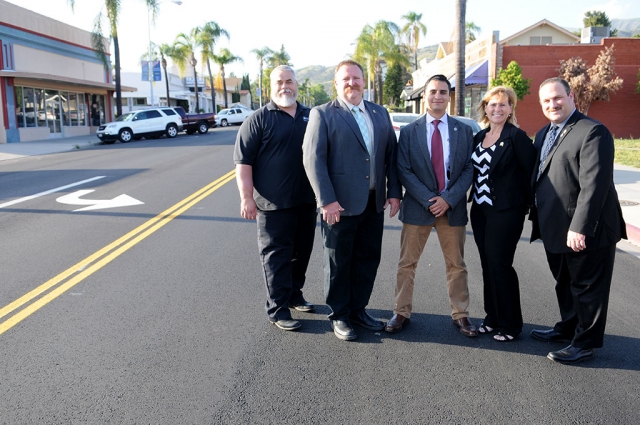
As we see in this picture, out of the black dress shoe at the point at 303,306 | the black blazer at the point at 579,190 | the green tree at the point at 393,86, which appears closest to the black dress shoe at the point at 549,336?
the black blazer at the point at 579,190

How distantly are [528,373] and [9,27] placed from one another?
3218cm

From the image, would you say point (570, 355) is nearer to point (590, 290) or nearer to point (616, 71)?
point (590, 290)

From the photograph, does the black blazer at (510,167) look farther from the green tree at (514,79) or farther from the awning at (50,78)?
the awning at (50,78)

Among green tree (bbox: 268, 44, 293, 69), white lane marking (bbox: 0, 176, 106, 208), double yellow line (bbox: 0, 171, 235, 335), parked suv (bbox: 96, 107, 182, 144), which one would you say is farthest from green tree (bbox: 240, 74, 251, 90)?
double yellow line (bbox: 0, 171, 235, 335)

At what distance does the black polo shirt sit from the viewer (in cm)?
461

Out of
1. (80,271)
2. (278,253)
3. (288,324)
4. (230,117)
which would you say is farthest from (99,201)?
(230,117)

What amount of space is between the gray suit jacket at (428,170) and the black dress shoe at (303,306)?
1247 mm

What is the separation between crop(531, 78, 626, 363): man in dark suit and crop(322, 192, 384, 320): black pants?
1285mm

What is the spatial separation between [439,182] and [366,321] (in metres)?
1.28

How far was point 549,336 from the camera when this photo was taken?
439cm

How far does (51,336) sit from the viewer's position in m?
4.46

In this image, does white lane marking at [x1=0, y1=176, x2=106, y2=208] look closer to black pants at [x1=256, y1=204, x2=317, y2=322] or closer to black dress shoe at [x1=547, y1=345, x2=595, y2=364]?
black pants at [x1=256, y1=204, x2=317, y2=322]

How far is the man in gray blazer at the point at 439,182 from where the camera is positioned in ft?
14.6

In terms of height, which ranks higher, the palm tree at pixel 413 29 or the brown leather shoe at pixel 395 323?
the palm tree at pixel 413 29
